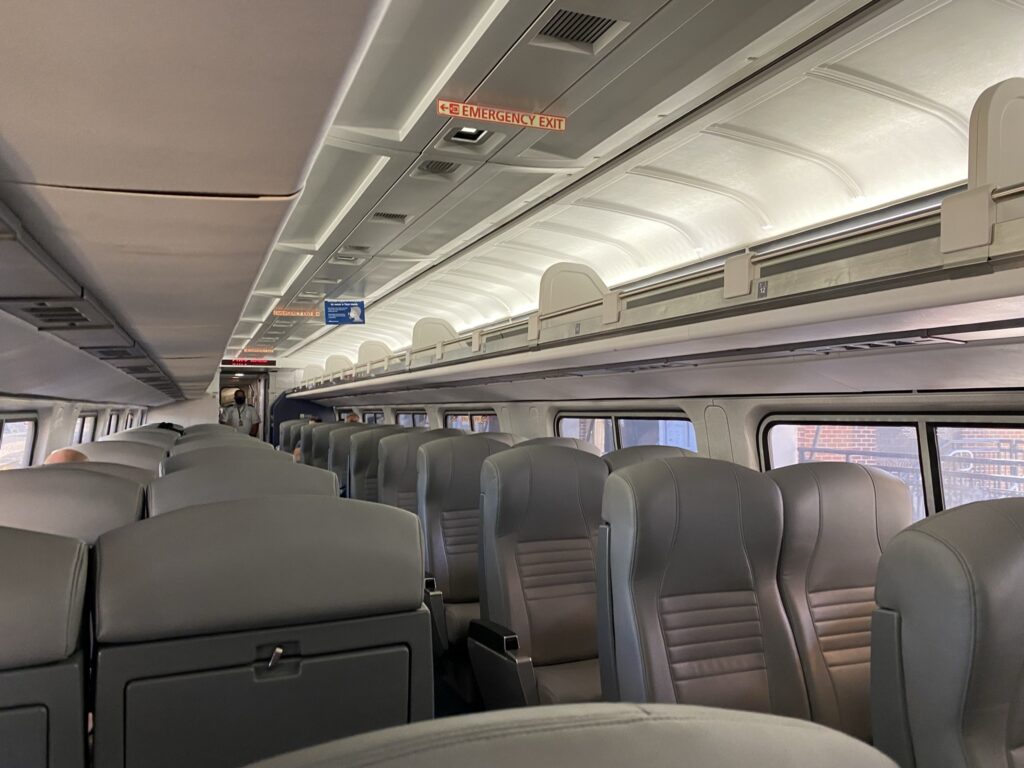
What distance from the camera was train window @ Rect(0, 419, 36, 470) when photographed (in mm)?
9244

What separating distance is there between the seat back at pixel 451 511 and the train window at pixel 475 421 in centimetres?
621

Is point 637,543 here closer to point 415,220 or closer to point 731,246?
point 731,246

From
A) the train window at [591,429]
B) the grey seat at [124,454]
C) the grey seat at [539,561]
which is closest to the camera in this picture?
the grey seat at [539,561]

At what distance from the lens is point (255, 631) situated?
5.54ft

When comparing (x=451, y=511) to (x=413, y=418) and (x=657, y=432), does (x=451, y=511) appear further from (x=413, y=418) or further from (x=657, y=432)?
(x=413, y=418)

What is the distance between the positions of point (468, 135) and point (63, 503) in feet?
11.3

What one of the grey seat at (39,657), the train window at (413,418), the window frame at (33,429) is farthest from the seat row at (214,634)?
the train window at (413,418)

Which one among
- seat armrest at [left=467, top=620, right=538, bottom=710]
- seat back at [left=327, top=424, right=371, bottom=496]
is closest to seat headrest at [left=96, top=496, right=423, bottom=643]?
seat armrest at [left=467, top=620, right=538, bottom=710]

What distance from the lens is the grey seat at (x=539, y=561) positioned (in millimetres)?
4438

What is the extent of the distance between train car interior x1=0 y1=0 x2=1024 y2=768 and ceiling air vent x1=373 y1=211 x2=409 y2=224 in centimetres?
6

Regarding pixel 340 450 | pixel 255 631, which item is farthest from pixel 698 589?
pixel 340 450

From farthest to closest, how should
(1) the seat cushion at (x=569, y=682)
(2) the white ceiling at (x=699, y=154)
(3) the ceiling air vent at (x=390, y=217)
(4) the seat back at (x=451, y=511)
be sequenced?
(3) the ceiling air vent at (x=390, y=217)
(4) the seat back at (x=451, y=511)
(1) the seat cushion at (x=569, y=682)
(2) the white ceiling at (x=699, y=154)

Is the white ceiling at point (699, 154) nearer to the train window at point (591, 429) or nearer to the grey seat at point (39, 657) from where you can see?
the train window at point (591, 429)

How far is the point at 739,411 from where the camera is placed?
613cm
